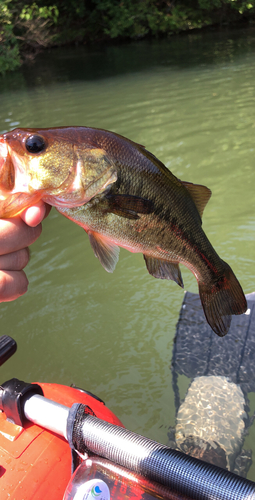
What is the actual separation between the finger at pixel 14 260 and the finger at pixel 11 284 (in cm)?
2

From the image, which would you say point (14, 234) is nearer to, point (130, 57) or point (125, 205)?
point (125, 205)

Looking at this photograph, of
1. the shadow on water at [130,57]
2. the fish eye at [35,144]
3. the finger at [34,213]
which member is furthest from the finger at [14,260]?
the shadow on water at [130,57]

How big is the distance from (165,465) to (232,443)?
1.66 m

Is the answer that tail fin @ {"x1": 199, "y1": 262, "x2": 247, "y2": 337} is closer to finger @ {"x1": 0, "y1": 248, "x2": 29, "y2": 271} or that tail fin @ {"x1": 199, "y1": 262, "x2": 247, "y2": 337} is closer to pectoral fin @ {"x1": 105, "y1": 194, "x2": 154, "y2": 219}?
pectoral fin @ {"x1": 105, "y1": 194, "x2": 154, "y2": 219}

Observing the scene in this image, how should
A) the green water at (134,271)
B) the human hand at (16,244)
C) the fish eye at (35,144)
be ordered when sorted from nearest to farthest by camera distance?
the fish eye at (35,144) → the human hand at (16,244) → the green water at (134,271)

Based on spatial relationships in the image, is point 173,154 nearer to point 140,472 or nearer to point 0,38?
point 140,472

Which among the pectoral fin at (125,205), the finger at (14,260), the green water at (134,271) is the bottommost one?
the green water at (134,271)

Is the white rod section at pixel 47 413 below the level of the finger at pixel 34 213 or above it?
below

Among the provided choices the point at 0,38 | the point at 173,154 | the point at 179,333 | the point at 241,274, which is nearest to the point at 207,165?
the point at 173,154

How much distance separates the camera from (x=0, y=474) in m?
1.86

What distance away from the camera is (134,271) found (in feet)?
16.8

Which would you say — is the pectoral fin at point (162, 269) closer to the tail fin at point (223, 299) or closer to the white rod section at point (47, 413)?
the tail fin at point (223, 299)

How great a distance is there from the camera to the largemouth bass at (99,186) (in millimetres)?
1405

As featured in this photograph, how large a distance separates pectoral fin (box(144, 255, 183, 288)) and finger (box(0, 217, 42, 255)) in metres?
0.49
